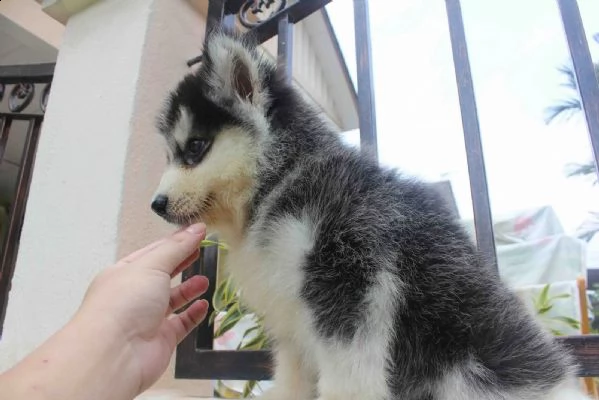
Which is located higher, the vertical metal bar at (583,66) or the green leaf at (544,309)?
the vertical metal bar at (583,66)

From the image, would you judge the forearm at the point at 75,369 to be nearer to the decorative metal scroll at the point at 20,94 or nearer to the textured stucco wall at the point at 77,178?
the textured stucco wall at the point at 77,178

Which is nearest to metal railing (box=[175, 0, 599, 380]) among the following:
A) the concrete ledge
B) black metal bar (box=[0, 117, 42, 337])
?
the concrete ledge

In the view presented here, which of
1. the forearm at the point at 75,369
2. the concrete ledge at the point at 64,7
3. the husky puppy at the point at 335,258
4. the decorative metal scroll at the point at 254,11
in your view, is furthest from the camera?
the concrete ledge at the point at 64,7

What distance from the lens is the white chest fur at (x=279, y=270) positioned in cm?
74

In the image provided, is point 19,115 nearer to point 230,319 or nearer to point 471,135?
point 230,319

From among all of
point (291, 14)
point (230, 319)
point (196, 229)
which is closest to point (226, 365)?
point (230, 319)

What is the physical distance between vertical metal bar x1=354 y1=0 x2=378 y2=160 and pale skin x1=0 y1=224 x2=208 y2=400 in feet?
1.89

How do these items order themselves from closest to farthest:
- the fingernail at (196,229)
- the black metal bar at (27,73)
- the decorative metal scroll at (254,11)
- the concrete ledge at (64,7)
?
the fingernail at (196,229) → the decorative metal scroll at (254,11) → the concrete ledge at (64,7) → the black metal bar at (27,73)

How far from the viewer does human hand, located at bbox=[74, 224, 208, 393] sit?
717 millimetres

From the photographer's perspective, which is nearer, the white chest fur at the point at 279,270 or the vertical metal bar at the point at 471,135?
the white chest fur at the point at 279,270

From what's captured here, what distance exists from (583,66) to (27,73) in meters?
2.03

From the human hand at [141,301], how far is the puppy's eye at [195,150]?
0.15 metres

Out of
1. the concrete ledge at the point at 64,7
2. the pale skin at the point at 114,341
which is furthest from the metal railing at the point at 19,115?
the pale skin at the point at 114,341

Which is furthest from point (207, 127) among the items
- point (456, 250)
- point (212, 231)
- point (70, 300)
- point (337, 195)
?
point (70, 300)
